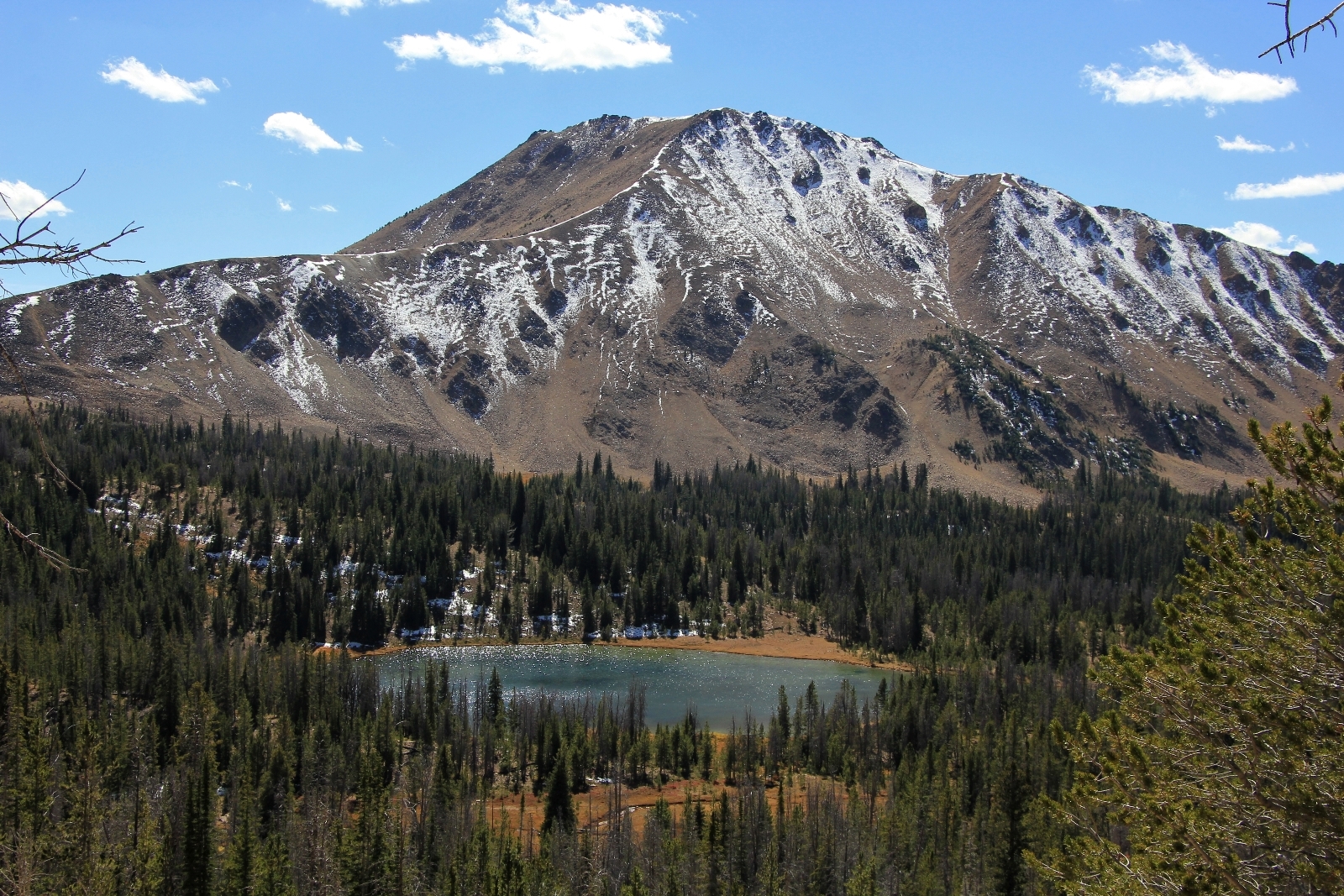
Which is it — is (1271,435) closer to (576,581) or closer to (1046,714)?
(1046,714)

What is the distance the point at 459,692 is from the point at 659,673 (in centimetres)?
3036

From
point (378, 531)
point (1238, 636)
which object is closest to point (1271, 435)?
point (1238, 636)

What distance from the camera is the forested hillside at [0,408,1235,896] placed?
6425 cm

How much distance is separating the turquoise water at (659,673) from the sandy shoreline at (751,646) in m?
1.62

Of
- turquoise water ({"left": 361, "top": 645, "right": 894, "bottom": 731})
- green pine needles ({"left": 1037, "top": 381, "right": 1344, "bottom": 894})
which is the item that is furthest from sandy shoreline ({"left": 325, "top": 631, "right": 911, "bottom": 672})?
green pine needles ({"left": 1037, "top": 381, "right": 1344, "bottom": 894})

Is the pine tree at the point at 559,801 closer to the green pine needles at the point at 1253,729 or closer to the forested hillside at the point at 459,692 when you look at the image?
the forested hillside at the point at 459,692

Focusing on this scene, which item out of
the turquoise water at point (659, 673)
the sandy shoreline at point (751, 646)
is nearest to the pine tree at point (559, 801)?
the turquoise water at point (659, 673)

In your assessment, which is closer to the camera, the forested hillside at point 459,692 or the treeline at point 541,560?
the forested hillside at point 459,692

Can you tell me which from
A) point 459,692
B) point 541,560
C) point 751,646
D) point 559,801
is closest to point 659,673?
point 751,646

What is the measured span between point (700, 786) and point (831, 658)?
6237 cm

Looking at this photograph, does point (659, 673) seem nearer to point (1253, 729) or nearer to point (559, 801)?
point (559, 801)

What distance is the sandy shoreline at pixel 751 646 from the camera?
148 metres

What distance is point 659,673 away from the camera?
442 feet

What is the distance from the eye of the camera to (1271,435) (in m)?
18.4
